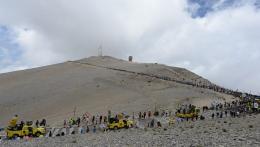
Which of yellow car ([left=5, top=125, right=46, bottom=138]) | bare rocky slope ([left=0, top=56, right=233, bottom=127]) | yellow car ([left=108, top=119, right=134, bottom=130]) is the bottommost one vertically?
Answer: yellow car ([left=5, top=125, right=46, bottom=138])

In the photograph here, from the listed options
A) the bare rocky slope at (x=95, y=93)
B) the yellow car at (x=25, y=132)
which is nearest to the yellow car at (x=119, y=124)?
the yellow car at (x=25, y=132)

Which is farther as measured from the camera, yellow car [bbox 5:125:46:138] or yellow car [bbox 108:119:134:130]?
yellow car [bbox 108:119:134:130]

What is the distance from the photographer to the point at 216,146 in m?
18.9

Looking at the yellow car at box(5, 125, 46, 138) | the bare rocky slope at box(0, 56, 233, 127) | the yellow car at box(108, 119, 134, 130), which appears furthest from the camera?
the bare rocky slope at box(0, 56, 233, 127)

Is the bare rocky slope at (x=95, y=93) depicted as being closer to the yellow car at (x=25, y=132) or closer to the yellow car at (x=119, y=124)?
the yellow car at (x=119, y=124)

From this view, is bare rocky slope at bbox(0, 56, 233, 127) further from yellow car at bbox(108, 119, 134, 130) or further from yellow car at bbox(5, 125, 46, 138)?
yellow car at bbox(5, 125, 46, 138)

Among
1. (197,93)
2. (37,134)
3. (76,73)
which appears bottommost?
(37,134)

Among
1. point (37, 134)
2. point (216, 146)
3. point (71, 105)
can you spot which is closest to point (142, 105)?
point (71, 105)

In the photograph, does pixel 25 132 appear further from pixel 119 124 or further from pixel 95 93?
pixel 95 93

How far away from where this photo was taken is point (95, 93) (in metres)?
66.6

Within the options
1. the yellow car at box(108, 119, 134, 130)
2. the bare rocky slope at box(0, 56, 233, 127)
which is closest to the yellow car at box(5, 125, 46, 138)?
the yellow car at box(108, 119, 134, 130)

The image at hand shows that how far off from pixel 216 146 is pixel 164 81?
5670cm

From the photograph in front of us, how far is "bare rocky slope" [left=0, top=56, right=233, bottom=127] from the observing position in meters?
55.4

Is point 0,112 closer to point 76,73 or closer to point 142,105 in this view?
point 142,105
